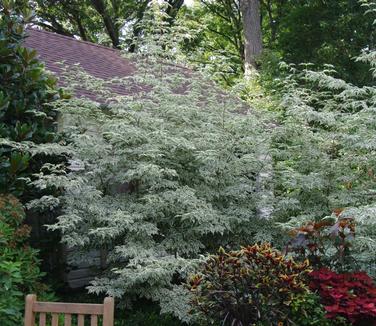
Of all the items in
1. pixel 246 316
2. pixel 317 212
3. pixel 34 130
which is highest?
pixel 34 130

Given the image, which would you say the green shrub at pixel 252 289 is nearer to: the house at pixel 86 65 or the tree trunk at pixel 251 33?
the house at pixel 86 65

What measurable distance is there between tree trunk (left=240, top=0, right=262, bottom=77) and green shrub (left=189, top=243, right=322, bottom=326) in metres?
9.88

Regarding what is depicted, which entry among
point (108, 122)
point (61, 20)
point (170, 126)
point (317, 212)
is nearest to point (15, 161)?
point (108, 122)

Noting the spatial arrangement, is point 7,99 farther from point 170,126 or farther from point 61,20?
point 61,20

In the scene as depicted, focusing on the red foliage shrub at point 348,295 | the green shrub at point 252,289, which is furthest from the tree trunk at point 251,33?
the green shrub at point 252,289

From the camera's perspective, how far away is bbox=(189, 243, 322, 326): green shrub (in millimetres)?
3666

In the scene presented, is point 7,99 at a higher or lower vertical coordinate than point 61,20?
lower

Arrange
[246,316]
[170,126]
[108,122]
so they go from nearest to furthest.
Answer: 1. [246,316]
2. [108,122]
3. [170,126]

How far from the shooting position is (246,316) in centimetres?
375

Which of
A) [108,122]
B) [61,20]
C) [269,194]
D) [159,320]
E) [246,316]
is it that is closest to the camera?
[246,316]

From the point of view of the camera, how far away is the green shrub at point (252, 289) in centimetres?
367

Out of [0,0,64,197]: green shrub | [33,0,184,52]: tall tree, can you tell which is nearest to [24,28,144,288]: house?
[0,0,64,197]: green shrub

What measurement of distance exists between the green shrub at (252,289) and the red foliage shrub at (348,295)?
0.61 ft

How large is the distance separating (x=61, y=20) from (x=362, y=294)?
15922 mm
